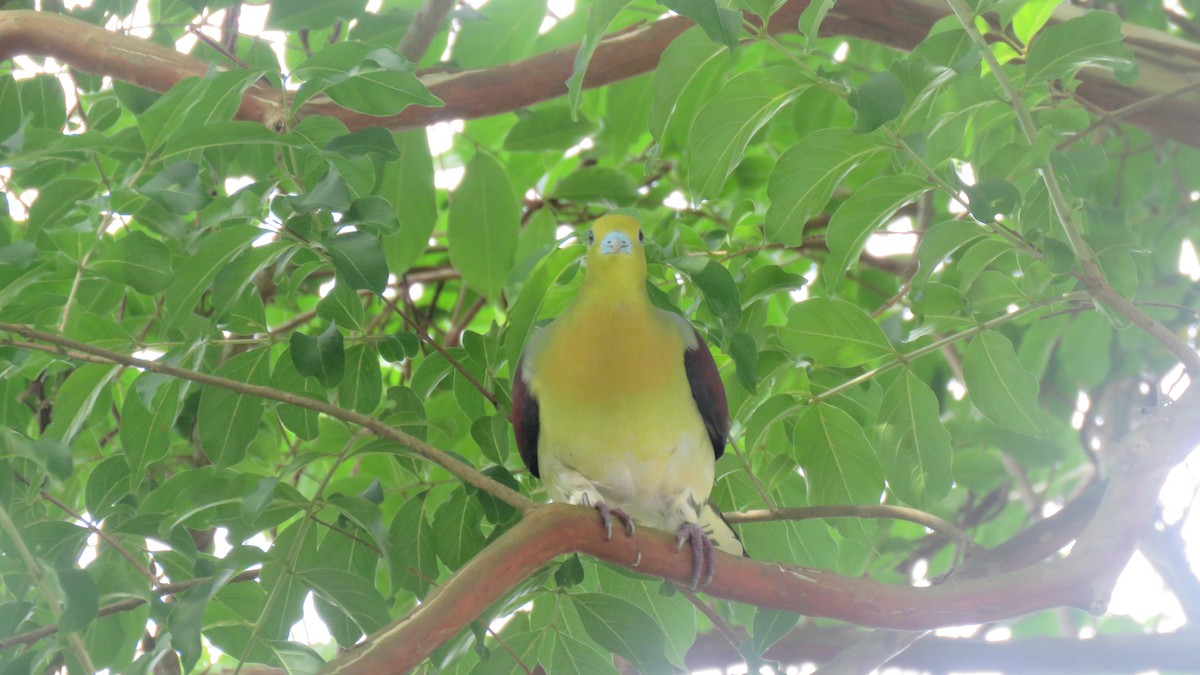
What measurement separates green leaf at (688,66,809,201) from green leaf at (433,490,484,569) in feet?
2.42

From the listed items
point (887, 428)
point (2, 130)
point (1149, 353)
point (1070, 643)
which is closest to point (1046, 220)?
point (887, 428)

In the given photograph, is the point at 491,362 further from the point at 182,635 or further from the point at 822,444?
the point at 182,635

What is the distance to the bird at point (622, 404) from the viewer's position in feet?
7.42

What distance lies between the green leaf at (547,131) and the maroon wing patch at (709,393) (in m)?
0.58

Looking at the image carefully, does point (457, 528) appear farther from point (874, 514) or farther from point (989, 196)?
point (989, 196)

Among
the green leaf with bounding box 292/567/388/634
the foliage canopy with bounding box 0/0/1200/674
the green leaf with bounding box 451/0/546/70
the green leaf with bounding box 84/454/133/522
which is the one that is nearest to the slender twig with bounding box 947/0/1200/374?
the foliage canopy with bounding box 0/0/1200/674

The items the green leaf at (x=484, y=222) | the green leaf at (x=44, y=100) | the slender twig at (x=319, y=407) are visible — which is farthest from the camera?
the green leaf at (x=484, y=222)

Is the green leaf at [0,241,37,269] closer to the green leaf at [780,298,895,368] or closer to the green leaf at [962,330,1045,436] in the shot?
the green leaf at [780,298,895,368]

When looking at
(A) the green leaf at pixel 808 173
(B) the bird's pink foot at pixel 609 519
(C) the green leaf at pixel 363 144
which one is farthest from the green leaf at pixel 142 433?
(A) the green leaf at pixel 808 173

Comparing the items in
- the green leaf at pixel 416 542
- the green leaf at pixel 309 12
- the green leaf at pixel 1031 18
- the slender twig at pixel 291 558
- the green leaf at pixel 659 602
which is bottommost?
the green leaf at pixel 659 602

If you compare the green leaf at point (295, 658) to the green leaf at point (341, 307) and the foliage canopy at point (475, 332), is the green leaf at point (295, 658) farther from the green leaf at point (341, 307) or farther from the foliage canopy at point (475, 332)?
the green leaf at point (341, 307)

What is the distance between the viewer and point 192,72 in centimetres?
215

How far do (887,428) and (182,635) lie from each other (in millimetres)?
1282

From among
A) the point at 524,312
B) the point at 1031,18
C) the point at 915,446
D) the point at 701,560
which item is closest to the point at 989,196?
the point at 915,446
